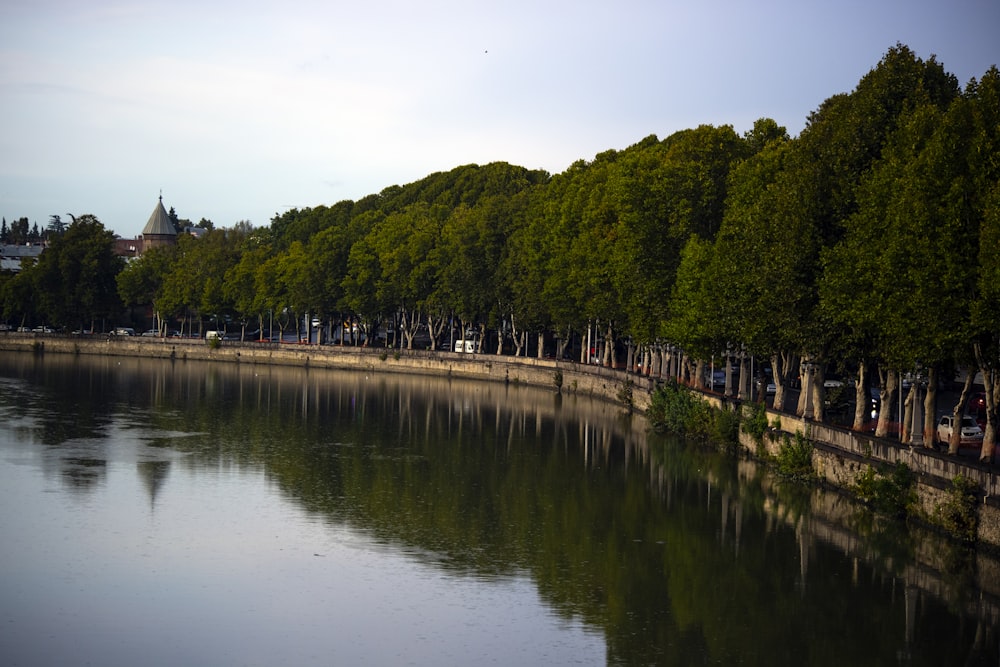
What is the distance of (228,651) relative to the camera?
32875mm

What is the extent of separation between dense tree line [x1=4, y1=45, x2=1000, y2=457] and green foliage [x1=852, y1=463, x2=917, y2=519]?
10.6 ft

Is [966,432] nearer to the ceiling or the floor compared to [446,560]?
nearer to the ceiling

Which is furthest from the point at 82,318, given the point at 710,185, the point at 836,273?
the point at 836,273

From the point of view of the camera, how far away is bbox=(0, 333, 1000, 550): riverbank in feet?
144

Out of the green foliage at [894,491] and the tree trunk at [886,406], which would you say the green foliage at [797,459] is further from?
the green foliage at [894,491]

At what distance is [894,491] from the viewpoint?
47.0 m

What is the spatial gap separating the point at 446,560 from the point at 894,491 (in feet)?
56.1

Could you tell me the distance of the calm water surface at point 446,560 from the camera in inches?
1351

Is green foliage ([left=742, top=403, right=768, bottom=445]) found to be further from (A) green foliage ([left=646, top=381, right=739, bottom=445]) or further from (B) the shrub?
Result: (B) the shrub

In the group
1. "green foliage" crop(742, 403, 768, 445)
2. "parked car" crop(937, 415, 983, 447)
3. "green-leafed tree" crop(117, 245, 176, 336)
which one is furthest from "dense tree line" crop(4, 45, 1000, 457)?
"green-leafed tree" crop(117, 245, 176, 336)

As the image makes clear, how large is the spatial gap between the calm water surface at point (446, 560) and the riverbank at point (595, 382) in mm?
1839

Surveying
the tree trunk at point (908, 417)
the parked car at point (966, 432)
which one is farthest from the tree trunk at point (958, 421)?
the parked car at point (966, 432)

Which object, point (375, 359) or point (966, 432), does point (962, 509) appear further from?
point (375, 359)

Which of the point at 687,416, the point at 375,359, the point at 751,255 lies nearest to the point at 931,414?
the point at 751,255
